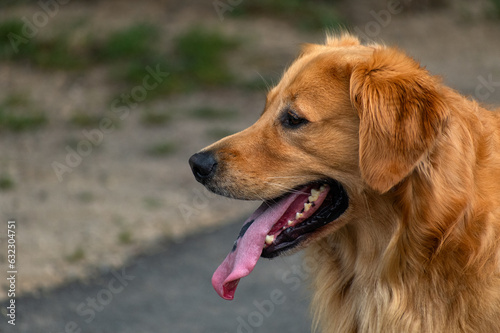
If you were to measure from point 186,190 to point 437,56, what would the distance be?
558 cm

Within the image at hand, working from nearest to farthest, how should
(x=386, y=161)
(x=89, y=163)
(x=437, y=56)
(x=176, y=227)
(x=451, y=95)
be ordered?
(x=386, y=161), (x=451, y=95), (x=176, y=227), (x=89, y=163), (x=437, y=56)

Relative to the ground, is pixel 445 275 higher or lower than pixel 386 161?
lower

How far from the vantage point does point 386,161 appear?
2686mm

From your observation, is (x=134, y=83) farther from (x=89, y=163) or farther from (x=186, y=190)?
(x=186, y=190)

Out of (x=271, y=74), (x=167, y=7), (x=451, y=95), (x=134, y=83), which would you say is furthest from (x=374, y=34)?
(x=451, y=95)

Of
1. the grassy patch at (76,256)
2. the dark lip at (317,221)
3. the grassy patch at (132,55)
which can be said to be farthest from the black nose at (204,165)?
the grassy patch at (132,55)

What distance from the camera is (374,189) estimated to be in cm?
272
